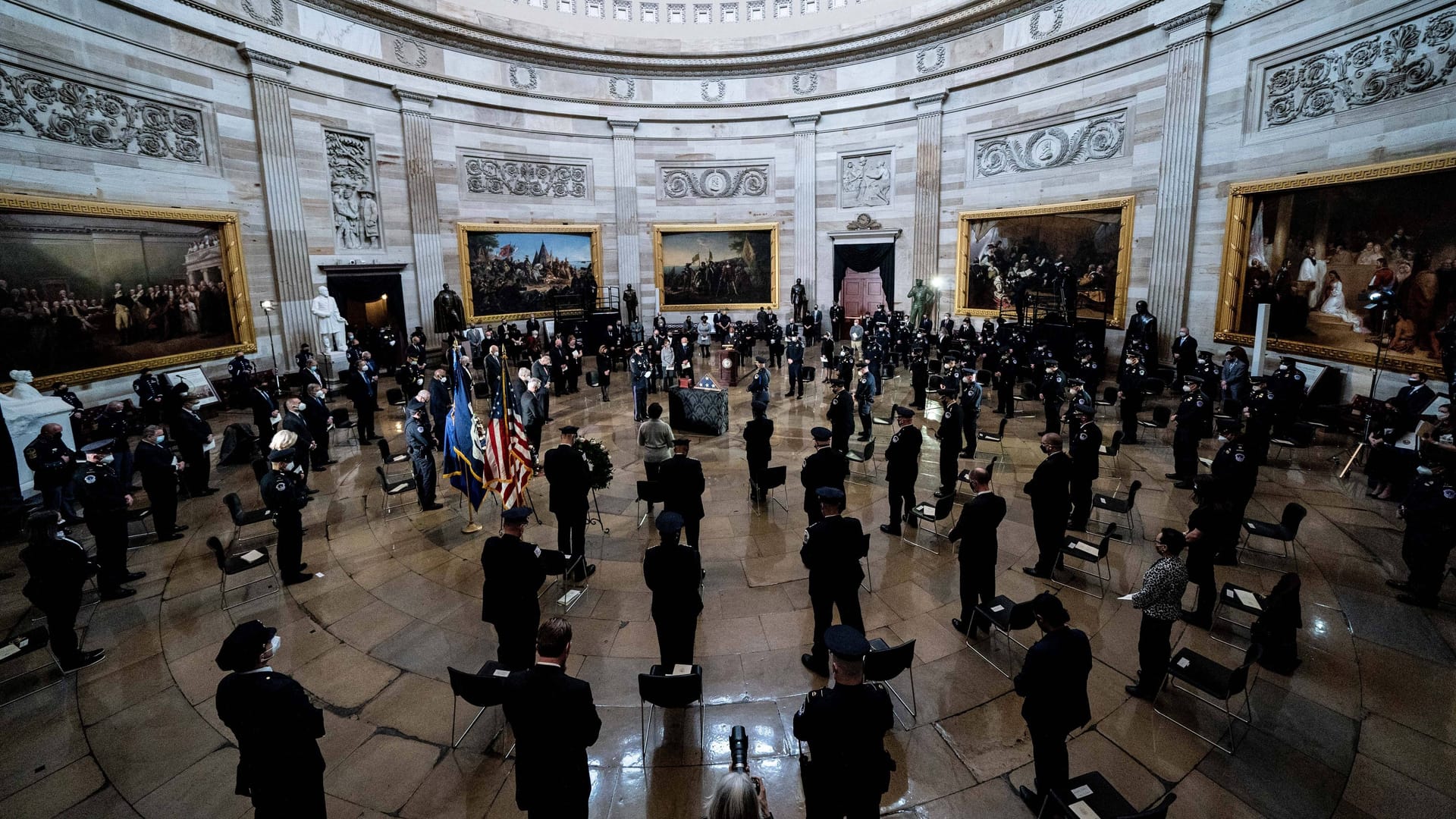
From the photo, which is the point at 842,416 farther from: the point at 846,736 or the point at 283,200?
the point at 283,200

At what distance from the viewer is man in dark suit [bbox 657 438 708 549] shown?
7.41 m

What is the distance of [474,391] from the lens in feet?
54.1

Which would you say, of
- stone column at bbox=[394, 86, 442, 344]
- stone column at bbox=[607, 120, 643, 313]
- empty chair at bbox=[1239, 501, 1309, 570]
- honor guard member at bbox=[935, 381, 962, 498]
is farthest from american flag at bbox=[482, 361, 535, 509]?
stone column at bbox=[607, 120, 643, 313]

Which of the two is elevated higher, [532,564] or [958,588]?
[532,564]

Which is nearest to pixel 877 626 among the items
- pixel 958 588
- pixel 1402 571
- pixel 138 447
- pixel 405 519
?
A: pixel 958 588

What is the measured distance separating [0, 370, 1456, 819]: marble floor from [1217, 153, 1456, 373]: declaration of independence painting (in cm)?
611

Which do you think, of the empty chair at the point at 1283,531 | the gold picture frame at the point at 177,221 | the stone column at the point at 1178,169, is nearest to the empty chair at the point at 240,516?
the gold picture frame at the point at 177,221

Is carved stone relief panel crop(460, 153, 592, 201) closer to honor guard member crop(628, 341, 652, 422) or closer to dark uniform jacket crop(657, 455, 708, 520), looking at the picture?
honor guard member crop(628, 341, 652, 422)

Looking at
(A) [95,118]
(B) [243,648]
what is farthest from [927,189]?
(B) [243,648]

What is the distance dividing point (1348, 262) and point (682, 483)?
50.7 ft

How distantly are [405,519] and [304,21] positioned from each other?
59.9ft

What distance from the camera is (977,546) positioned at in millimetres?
6395

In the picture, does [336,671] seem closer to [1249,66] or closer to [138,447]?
[138,447]

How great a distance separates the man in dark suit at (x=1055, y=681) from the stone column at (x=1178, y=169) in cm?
1759
